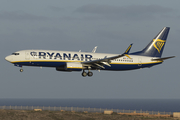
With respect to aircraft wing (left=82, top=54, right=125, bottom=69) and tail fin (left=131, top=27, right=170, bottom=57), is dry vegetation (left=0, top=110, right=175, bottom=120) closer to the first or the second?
aircraft wing (left=82, top=54, right=125, bottom=69)

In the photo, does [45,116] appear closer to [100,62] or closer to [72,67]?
[72,67]

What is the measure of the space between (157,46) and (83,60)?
24932mm

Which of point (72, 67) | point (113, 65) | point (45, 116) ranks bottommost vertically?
point (45, 116)

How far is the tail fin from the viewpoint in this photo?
255 ft

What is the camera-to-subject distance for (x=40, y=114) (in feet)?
243

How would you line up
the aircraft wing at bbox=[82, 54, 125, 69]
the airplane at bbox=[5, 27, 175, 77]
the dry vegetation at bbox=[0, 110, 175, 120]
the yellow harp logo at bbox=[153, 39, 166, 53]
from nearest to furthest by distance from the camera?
1. the airplane at bbox=[5, 27, 175, 77]
2. the aircraft wing at bbox=[82, 54, 125, 69]
3. the dry vegetation at bbox=[0, 110, 175, 120]
4. the yellow harp logo at bbox=[153, 39, 166, 53]

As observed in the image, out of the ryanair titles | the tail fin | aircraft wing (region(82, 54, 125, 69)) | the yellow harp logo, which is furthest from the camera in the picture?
the yellow harp logo

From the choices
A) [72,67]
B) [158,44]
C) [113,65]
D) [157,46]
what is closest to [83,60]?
[72,67]

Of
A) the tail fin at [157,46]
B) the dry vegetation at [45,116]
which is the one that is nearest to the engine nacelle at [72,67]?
the dry vegetation at [45,116]

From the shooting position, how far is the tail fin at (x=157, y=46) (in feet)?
255

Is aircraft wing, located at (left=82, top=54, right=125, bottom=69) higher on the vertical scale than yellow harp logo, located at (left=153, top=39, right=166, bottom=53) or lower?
lower

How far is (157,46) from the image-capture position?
79.4 metres

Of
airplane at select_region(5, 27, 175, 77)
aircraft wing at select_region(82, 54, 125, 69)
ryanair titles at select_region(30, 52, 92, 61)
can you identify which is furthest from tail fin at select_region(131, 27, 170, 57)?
ryanair titles at select_region(30, 52, 92, 61)

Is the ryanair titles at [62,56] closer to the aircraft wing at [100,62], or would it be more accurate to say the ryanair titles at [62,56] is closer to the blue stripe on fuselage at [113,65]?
the blue stripe on fuselage at [113,65]
